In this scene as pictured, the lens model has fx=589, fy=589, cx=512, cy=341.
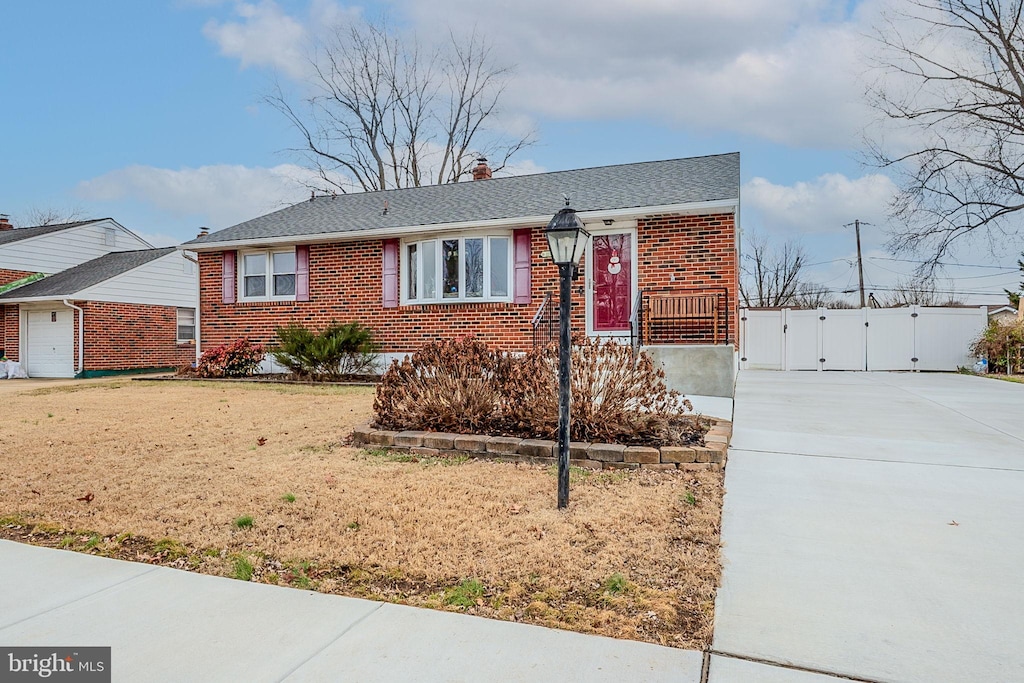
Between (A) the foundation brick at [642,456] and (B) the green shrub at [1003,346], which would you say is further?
(B) the green shrub at [1003,346]

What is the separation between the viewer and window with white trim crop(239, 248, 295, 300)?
14250mm

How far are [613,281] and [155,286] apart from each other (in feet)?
52.8

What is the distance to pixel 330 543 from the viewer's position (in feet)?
11.2

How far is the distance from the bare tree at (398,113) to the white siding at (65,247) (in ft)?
26.3

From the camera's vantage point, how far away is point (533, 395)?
5.57 metres

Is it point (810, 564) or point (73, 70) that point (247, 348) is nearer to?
point (73, 70)

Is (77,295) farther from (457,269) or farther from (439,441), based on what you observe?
(439,441)

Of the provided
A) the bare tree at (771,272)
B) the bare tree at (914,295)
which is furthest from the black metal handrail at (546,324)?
the bare tree at (914,295)

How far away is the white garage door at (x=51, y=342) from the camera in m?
17.9

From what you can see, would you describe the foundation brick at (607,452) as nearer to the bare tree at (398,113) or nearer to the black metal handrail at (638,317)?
the black metal handrail at (638,317)

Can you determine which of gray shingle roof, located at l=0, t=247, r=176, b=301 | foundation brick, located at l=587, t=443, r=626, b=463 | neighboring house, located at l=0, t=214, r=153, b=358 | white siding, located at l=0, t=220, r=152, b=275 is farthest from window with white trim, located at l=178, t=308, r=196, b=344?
foundation brick, located at l=587, t=443, r=626, b=463

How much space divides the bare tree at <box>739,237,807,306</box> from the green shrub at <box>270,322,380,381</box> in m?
26.8

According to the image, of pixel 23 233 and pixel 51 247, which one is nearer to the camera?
pixel 51 247

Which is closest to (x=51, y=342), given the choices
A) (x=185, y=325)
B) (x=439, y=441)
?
(x=185, y=325)
